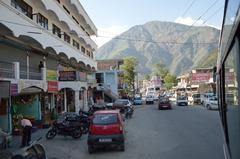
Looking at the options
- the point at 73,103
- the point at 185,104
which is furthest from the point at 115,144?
the point at 185,104

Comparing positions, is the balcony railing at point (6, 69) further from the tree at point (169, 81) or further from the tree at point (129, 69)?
the tree at point (169, 81)

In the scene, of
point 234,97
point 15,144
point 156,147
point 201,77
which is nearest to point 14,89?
point 15,144

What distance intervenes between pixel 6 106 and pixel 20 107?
5269mm

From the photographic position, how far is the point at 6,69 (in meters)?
19.4

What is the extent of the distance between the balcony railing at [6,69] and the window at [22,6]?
402 centimetres

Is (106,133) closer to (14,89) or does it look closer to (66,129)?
(66,129)

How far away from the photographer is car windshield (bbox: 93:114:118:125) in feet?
50.1

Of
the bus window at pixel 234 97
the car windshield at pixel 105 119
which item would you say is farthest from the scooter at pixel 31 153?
the car windshield at pixel 105 119

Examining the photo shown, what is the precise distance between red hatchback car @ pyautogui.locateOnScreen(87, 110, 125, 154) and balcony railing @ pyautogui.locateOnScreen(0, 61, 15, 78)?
6.04 m

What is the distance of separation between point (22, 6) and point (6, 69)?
616 centimetres

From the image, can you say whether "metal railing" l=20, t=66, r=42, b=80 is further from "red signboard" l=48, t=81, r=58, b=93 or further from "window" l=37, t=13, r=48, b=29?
"window" l=37, t=13, r=48, b=29

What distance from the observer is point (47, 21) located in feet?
99.1

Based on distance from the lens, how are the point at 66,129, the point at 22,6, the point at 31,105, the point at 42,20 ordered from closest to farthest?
the point at 66,129 < the point at 22,6 < the point at 31,105 < the point at 42,20

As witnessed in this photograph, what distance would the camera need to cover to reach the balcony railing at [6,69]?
61.6 ft
